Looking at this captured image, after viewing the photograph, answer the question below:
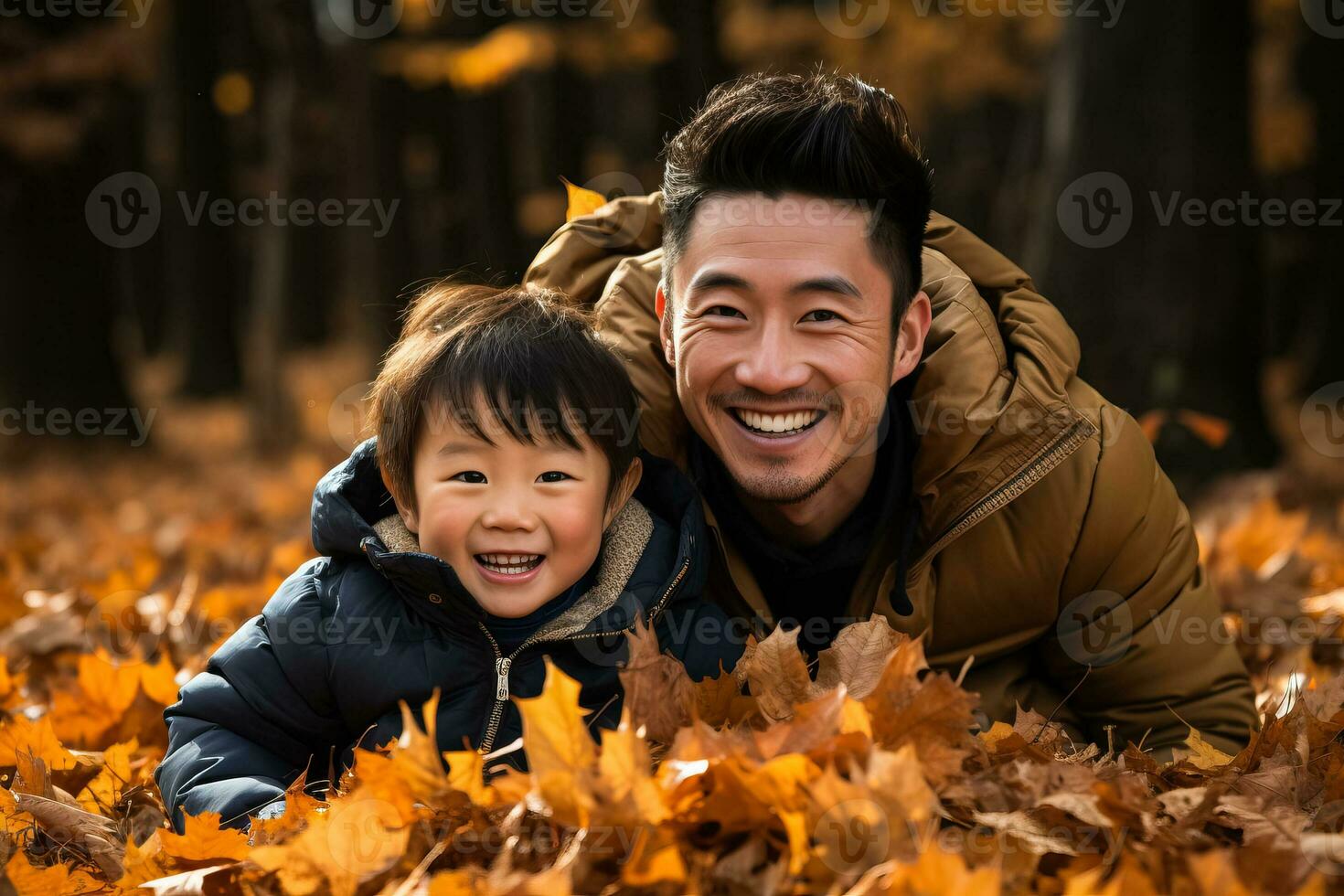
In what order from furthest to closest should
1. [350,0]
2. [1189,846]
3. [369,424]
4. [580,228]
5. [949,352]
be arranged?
Result: [350,0]
[580,228]
[949,352]
[369,424]
[1189,846]

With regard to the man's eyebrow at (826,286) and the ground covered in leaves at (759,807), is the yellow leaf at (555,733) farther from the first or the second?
the man's eyebrow at (826,286)

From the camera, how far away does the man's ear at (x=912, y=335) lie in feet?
9.77

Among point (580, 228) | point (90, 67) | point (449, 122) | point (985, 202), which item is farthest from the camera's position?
point (985, 202)

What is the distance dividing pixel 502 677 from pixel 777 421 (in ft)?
2.69

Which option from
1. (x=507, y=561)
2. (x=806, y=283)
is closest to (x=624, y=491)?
(x=507, y=561)

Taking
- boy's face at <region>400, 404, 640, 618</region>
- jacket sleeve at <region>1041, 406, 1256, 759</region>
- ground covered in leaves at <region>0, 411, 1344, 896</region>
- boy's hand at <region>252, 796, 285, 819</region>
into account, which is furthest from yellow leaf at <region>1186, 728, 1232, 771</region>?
boy's hand at <region>252, 796, 285, 819</region>

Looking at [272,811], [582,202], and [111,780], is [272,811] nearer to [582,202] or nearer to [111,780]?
[111,780]

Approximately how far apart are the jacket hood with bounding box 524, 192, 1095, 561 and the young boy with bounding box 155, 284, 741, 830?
20.1 inches

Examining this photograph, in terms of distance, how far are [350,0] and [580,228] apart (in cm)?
847

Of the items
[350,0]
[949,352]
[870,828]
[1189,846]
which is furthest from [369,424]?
[350,0]

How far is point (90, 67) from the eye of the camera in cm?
1164

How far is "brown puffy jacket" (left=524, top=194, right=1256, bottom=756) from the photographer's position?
2.80 m

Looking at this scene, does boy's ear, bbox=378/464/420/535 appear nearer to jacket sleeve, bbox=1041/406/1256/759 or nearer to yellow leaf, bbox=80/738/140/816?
yellow leaf, bbox=80/738/140/816

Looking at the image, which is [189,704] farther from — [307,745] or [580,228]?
[580,228]
